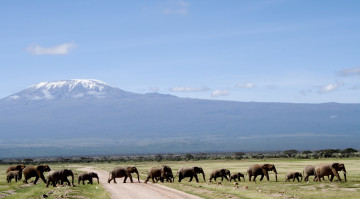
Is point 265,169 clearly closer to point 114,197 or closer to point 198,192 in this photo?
point 198,192

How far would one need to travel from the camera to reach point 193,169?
54.6 m

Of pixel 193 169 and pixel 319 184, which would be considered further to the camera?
pixel 193 169

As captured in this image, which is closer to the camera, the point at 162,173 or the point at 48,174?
the point at 48,174

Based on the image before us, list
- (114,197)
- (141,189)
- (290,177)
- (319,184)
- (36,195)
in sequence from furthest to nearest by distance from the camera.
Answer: (290,177), (319,184), (141,189), (36,195), (114,197)

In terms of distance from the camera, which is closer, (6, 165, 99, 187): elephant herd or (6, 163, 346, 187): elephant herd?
(6, 165, 99, 187): elephant herd

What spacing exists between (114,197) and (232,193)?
8.65m

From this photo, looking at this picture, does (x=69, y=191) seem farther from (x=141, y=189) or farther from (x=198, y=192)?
(x=198, y=192)

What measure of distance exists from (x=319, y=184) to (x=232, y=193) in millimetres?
11398

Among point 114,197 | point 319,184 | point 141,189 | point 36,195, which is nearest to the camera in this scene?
point 114,197

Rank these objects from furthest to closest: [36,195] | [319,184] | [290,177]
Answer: [290,177] → [319,184] → [36,195]

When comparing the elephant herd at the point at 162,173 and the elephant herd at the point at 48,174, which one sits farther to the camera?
the elephant herd at the point at 162,173

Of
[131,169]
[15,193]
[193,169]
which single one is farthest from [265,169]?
[15,193]

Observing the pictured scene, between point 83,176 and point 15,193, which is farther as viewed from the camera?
point 83,176

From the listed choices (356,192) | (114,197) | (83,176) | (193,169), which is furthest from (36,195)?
(356,192)
